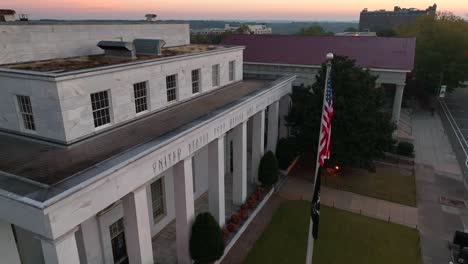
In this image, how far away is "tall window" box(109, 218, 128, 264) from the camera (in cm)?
1778

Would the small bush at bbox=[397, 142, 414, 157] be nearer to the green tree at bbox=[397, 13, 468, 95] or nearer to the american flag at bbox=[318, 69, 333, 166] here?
the green tree at bbox=[397, 13, 468, 95]

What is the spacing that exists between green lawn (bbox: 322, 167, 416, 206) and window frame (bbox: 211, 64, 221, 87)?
12.9 metres

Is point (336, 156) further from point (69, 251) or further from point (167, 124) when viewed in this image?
point (69, 251)

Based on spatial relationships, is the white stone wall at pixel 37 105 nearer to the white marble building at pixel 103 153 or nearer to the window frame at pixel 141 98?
the white marble building at pixel 103 153

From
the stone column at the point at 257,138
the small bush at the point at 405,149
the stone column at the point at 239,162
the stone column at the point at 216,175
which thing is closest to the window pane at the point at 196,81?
the stone column at the point at 239,162

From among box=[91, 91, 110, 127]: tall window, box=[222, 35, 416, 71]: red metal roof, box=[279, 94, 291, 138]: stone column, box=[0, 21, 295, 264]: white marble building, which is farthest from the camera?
box=[222, 35, 416, 71]: red metal roof

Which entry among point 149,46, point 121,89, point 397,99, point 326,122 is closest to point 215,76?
point 149,46

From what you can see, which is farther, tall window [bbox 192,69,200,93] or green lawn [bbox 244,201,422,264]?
tall window [bbox 192,69,200,93]

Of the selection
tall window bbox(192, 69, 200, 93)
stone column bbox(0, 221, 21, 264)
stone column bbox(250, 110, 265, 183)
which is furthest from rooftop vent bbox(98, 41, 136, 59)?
stone column bbox(0, 221, 21, 264)

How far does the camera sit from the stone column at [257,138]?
1027 inches

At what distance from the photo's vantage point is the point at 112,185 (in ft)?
40.3

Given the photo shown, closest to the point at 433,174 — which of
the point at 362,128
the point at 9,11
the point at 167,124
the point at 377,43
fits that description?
the point at 362,128

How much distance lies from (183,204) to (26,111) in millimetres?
8674

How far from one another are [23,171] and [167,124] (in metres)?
7.35
